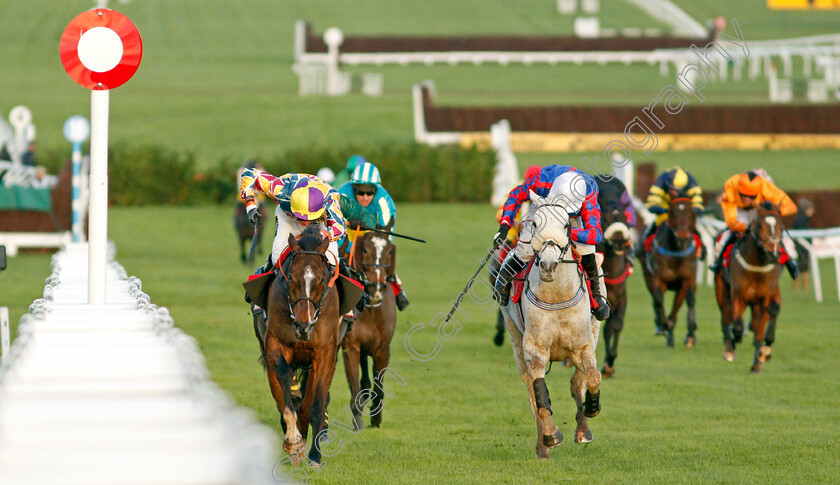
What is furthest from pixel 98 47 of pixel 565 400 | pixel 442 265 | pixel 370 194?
pixel 442 265

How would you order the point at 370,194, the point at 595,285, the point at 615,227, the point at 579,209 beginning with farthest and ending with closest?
the point at 615,227
the point at 370,194
the point at 595,285
the point at 579,209

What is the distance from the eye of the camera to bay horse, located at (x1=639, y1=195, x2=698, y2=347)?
1298 cm

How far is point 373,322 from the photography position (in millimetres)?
9023

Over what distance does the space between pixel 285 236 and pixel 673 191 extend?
20.9 feet

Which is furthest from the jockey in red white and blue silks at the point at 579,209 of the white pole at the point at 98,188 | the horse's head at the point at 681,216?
the horse's head at the point at 681,216

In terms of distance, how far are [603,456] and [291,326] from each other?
7.52 ft

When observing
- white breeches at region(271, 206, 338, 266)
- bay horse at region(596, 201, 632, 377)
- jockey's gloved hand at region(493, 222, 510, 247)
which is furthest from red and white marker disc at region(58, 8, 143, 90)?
bay horse at region(596, 201, 632, 377)

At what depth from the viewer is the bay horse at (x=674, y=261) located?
13.0m

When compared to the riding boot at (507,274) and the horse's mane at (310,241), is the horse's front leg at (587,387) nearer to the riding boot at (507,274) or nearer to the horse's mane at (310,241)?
the riding boot at (507,274)

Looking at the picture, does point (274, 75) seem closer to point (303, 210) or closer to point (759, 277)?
point (759, 277)

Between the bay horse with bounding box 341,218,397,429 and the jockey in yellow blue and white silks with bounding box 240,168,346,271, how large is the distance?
1051 mm

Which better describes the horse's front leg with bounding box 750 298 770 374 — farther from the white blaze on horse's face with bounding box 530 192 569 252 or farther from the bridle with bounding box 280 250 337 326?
the bridle with bounding box 280 250 337 326

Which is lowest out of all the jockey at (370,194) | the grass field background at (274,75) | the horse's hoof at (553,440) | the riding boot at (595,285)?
the horse's hoof at (553,440)

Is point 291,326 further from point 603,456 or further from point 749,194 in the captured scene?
point 749,194
